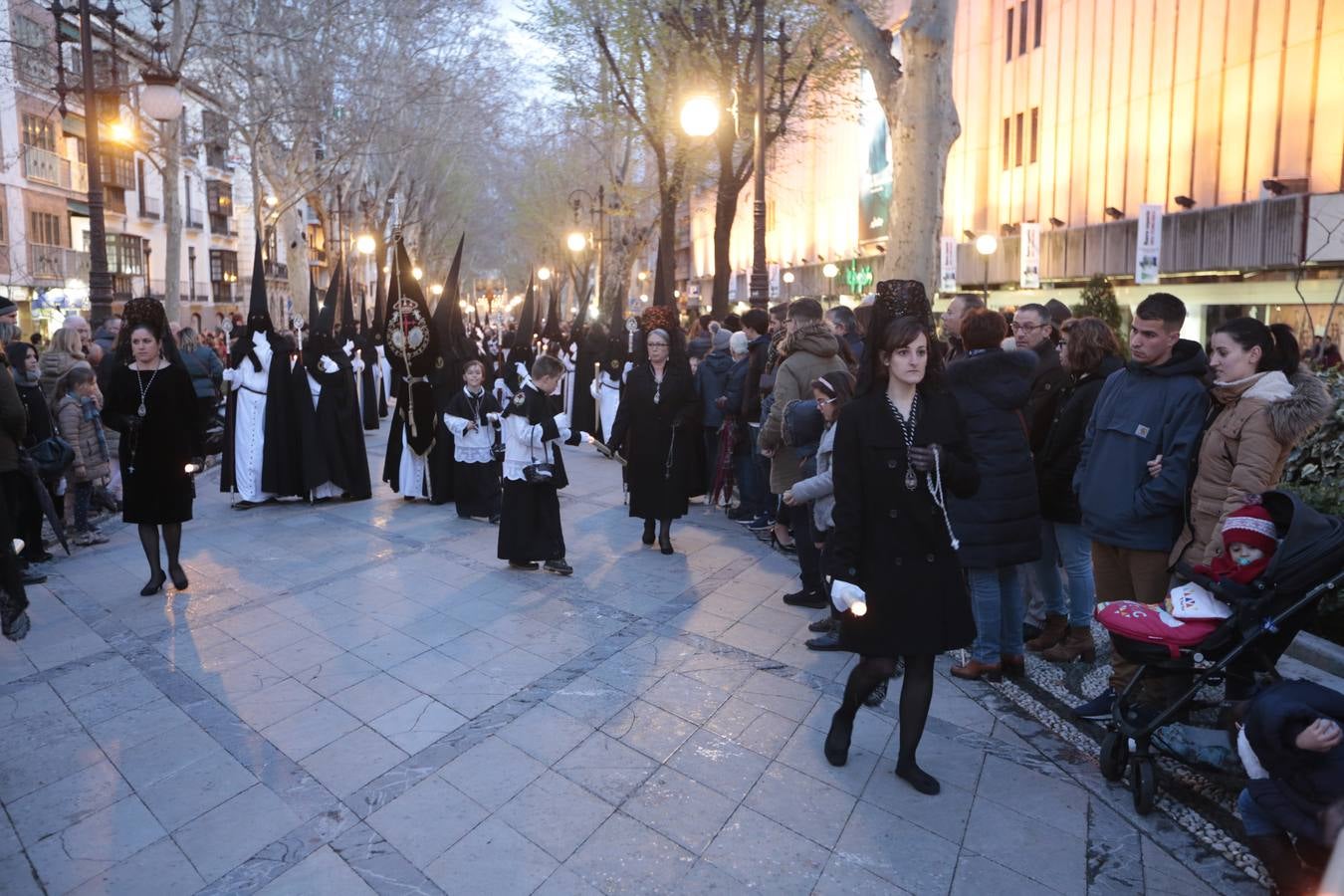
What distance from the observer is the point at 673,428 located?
26.7 feet

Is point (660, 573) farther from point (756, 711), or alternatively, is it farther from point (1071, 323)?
point (1071, 323)

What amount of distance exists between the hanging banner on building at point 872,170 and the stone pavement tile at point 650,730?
33.1 metres

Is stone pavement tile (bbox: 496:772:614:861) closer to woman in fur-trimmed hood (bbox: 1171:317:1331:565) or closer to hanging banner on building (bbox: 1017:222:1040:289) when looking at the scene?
woman in fur-trimmed hood (bbox: 1171:317:1331:565)

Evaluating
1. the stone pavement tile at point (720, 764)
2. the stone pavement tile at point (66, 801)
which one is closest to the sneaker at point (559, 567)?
the stone pavement tile at point (720, 764)

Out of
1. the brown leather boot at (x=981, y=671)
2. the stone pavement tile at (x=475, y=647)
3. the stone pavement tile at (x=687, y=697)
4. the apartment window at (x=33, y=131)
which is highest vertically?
the apartment window at (x=33, y=131)

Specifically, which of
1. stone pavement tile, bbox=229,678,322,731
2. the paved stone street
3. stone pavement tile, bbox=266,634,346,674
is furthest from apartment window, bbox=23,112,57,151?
stone pavement tile, bbox=229,678,322,731

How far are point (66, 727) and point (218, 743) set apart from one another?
83 centimetres

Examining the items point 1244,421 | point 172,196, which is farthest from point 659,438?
point 172,196

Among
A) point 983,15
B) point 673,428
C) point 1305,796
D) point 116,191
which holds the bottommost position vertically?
point 1305,796

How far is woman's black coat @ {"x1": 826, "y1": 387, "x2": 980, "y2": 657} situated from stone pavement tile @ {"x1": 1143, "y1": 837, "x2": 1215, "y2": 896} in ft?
3.29

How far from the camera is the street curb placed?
523 cm

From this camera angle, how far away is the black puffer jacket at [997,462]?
482cm

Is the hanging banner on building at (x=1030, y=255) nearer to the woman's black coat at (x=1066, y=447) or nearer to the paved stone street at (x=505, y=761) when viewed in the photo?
the paved stone street at (x=505, y=761)

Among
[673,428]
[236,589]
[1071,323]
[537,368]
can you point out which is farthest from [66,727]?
[1071,323]
